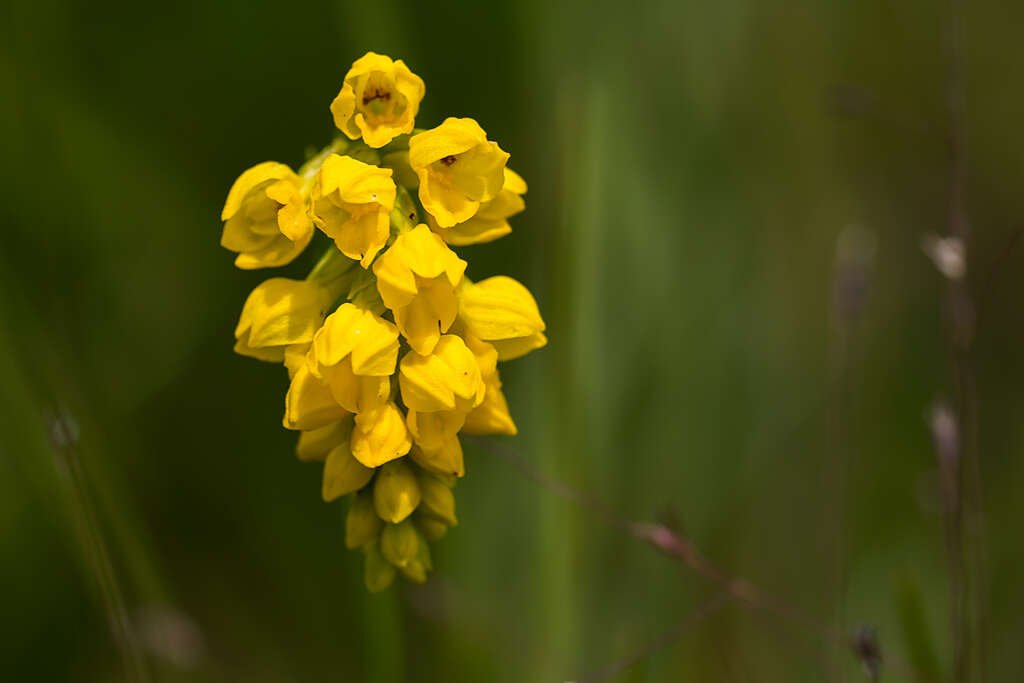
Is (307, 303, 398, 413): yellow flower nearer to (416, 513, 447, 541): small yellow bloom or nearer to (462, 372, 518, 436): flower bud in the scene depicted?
(462, 372, 518, 436): flower bud

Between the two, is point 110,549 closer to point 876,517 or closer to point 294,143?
point 294,143

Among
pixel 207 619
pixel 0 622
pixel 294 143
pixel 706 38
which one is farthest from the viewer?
pixel 706 38

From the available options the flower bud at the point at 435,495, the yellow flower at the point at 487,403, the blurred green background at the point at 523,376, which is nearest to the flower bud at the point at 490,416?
the yellow flower at the point at 487,403

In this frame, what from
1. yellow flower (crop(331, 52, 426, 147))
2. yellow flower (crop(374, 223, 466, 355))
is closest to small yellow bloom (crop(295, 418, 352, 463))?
yellow flower (crop(374, 223, 466, 355))

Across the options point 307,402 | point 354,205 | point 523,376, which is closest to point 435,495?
point 307,402

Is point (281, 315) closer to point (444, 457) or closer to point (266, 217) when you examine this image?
point (266, 217)

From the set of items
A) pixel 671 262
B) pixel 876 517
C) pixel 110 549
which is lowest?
pixel 876 517

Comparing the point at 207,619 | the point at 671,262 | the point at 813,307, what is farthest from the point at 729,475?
the point at 207,619

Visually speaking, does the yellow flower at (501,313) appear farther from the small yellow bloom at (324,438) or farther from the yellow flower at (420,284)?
the small yellow bloom at (324,438)

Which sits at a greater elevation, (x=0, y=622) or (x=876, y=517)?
(x=0, y=622)
